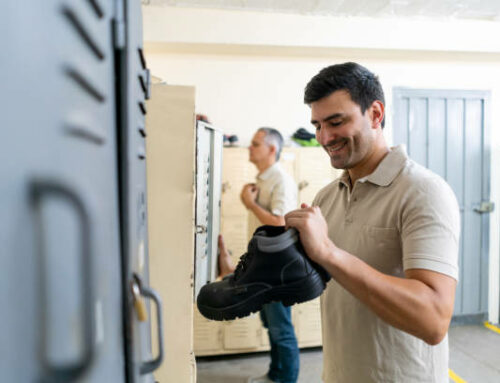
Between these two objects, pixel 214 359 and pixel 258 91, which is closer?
pixel 214 359

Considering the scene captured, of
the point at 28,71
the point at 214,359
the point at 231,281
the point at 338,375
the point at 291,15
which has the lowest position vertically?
the point at 214,359

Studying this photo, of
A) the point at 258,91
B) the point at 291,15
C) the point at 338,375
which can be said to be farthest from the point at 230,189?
the point at 338,375

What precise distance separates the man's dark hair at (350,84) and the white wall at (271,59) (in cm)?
260

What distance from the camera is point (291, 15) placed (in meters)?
3.60

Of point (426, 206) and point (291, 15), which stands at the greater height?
point (291, 15)

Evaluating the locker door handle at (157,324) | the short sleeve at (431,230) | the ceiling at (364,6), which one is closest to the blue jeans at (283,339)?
the short sleeve at (431,230)

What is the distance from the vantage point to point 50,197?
329 mm

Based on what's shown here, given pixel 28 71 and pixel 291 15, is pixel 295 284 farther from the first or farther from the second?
pixel 291 15

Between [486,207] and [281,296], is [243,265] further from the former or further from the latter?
[486,207]

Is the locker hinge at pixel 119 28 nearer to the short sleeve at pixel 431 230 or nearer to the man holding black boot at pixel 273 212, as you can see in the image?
the short sleeve at pixel 431 230

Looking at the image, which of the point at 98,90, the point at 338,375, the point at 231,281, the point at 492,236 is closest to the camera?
the point at 98,90

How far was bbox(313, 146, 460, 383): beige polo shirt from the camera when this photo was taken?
965 millimetres

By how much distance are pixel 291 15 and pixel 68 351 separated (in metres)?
3.78

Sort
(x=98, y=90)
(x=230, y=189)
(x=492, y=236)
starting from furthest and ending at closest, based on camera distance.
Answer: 1. (x=492, y=236)
2. (x=230, y=189)
3. (x=98, y=90)
